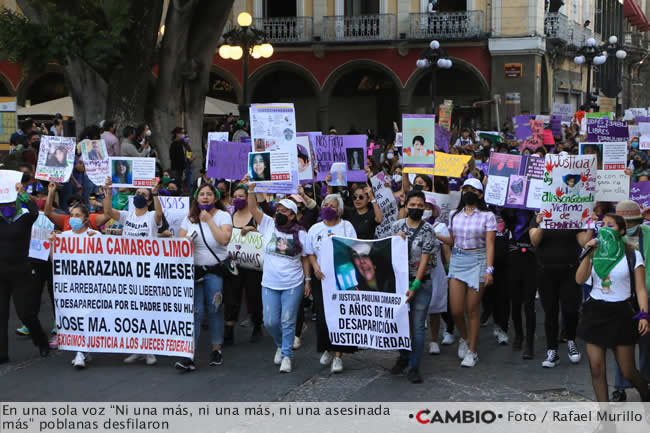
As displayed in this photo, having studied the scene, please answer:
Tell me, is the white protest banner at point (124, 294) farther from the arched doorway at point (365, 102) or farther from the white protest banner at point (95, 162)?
the arched doorway at point (365, 102)

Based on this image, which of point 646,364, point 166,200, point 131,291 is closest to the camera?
point 646,364

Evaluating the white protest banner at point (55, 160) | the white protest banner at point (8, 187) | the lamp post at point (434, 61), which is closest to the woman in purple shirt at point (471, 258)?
the white protest banner at point (8, 187)

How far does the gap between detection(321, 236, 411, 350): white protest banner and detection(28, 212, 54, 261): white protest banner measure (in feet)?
9.82

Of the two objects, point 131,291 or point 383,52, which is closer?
point 131,291

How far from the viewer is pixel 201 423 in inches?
259

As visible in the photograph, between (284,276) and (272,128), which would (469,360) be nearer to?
(284,276)

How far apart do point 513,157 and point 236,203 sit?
296cm

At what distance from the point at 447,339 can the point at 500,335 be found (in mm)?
544

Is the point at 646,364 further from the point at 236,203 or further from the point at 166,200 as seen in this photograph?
the point at 166,200

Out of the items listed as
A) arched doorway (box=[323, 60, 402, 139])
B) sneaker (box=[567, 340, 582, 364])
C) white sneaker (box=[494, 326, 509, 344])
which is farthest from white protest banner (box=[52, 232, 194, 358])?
arched doorway (box=[323, 60, 402, 139])

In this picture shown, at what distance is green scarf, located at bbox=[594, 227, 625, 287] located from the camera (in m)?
6.29

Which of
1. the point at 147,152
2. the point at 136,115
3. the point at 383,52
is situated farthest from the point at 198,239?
the point at 383,52

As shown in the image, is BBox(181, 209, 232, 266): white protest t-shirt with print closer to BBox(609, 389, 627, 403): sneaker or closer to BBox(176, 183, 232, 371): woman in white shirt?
BBox(176, 183, 232, 371): woman in white shirt

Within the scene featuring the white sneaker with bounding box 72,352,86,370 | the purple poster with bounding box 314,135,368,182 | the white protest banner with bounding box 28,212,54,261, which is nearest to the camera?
the white sneaker with bounding box 72,352,86,370
